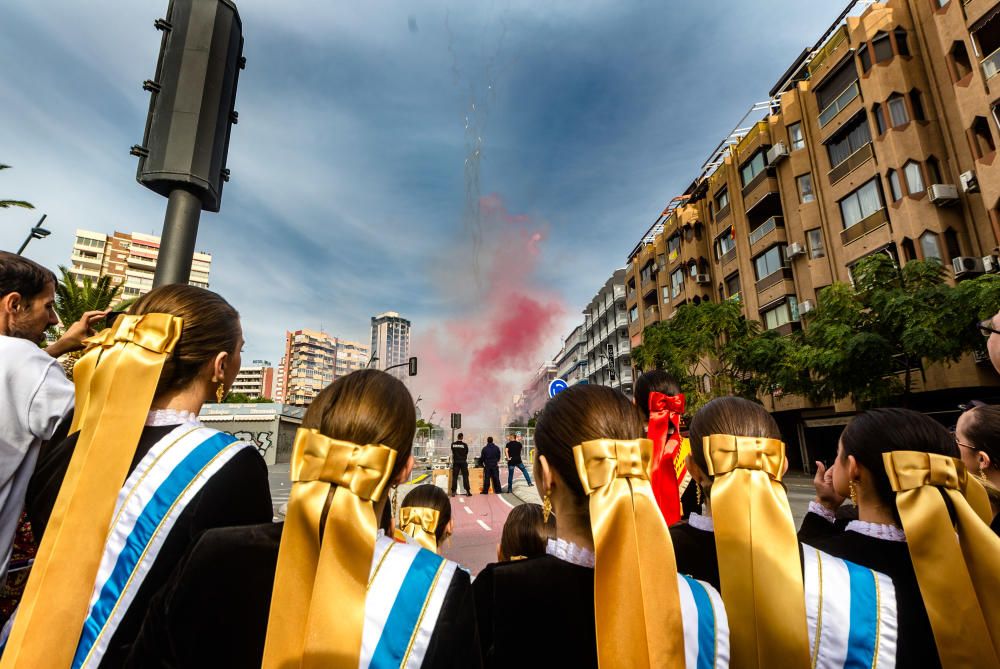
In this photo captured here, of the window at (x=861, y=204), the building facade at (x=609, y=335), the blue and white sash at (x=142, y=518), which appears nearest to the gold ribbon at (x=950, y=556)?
the blue and white sash at (x=142, y=518)

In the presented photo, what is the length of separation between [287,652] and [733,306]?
2632cm

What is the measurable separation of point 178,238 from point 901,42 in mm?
27723

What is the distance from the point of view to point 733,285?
31.6 m

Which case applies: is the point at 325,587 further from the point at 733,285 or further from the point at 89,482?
the point at 733,285

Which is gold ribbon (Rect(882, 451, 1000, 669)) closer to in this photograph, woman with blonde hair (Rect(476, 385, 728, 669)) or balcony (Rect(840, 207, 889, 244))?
woman with blonde hair (Rect(476, 385, 728, 669))

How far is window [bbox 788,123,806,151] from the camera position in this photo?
25406mm

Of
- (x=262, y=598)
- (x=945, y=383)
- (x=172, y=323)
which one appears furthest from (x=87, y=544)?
(x=945, y=383)

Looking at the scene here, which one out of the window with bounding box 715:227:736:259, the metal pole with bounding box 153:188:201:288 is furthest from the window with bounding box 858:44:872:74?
the metal pole with bounding box 153:188:201:288

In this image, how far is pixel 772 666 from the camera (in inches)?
62.7

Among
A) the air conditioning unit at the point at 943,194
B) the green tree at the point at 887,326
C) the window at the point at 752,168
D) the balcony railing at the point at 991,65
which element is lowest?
the green tree at the point at 887,326

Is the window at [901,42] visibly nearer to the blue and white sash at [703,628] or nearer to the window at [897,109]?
the window at [897,109]

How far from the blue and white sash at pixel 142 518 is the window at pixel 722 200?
34569 mm

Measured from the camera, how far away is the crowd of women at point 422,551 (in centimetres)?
131

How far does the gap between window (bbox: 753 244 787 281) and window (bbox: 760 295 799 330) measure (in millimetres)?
1865
